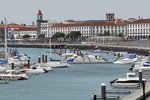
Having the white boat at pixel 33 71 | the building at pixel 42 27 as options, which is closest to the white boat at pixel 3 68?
the white boat at pixel 33 71

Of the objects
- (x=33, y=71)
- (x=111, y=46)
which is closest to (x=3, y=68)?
(x=33, y=71)

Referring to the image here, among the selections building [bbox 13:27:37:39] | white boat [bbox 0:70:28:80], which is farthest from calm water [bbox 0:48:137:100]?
building [bbox 13:27:37:39]

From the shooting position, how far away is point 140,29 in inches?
6166

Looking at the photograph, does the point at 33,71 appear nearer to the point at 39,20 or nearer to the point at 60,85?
the point at 60,85

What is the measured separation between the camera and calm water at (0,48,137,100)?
122 ft

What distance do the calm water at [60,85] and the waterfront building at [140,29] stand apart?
99.3 m

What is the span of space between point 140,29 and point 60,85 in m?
114

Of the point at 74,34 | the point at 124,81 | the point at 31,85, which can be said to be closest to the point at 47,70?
the point at 31,85

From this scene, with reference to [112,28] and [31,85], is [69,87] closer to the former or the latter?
[31,85]

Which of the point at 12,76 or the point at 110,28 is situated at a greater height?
the point at 110,28

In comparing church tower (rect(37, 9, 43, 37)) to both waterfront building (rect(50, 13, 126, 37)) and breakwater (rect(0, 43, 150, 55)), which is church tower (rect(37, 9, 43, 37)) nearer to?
waterfront building (rect(50, 13, 126, 37))

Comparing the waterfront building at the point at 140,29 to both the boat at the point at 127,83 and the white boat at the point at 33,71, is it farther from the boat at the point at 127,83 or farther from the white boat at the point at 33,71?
the boat at the point at 127,83

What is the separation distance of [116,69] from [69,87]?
16552 millimetres

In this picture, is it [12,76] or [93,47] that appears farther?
[93,47]
